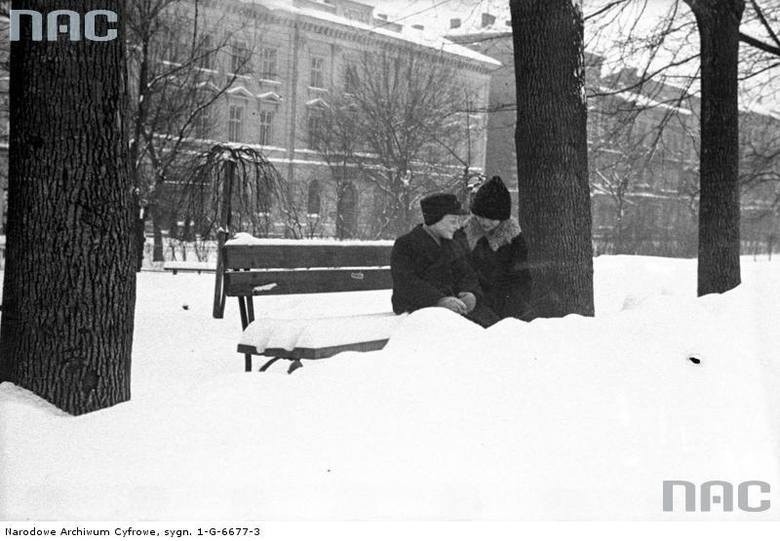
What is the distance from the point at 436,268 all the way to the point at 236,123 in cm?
3326

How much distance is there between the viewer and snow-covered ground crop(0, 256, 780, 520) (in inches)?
125

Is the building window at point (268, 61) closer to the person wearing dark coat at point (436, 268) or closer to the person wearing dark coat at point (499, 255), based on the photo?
the person wearing dark coat at point (499, 255)

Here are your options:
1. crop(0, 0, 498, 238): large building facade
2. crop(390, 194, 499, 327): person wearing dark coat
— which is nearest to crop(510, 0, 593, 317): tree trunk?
crop(390, 194, 499, 327): person wearing dark coat

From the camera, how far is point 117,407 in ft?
13.1

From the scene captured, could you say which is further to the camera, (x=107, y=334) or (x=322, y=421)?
(x=107, y=334)

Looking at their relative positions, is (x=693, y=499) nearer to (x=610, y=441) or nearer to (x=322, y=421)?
(x=610, y=441)

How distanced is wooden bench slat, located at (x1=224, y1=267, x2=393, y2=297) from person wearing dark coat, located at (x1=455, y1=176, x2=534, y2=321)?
5.25 ft

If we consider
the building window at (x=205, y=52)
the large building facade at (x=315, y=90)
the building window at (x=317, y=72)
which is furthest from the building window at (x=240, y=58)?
the building window at (x=317, y=72)

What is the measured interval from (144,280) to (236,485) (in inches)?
458

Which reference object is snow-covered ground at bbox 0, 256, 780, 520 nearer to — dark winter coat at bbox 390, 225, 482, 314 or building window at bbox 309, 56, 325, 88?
dark winter coat at bbox 390, 225, 482, 314

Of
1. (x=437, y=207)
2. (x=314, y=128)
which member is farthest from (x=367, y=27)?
(x=437, y=207)

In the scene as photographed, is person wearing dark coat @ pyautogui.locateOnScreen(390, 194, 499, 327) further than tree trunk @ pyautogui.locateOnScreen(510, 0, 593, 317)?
No

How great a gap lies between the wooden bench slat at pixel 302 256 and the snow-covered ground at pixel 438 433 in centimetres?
314

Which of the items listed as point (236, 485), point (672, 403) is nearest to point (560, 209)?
point (672, 403)
